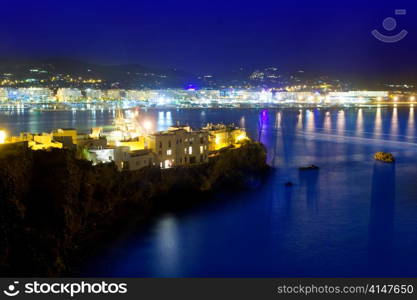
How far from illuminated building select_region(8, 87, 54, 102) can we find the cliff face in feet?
107

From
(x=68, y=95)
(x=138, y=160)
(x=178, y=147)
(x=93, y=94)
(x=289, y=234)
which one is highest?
(x=93, y=94)

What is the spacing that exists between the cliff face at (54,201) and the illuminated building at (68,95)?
32585 mm

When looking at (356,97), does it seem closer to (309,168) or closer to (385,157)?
(385,157)

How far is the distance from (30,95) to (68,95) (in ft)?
9.79

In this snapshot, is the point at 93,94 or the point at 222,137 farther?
the point at 93,94

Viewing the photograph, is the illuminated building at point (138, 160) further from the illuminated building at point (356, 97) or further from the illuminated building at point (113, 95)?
the illuminated building at point (356, 97)

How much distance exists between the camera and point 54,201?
4148 mm

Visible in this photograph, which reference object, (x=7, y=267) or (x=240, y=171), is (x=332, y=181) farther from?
(x=7, y=267)

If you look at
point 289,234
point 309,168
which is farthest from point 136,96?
point 289,234

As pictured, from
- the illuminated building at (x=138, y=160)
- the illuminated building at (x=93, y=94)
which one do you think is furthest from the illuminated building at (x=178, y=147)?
the illuminated building at (x=93, y=94)

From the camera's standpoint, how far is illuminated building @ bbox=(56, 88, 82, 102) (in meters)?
36.7

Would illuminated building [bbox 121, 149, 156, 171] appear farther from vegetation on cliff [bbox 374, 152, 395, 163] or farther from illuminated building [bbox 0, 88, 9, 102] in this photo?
illuminated building [bbox 0, 88, 9, 102]

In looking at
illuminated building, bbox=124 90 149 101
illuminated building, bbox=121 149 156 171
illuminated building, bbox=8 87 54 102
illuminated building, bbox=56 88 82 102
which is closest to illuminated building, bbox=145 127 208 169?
illuminated building, bbox=121 149 156 171

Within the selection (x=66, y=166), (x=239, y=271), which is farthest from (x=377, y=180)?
(x=66, y=166)
